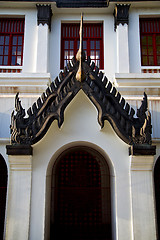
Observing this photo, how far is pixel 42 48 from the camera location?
12.0 m

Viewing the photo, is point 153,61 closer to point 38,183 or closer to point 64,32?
point 64,32

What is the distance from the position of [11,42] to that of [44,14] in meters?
2.11

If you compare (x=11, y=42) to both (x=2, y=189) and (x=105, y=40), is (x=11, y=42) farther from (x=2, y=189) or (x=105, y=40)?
(x=2, y=189)

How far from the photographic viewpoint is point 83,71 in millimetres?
7680

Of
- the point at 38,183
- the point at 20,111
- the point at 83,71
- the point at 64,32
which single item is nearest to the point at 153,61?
the point at 64,32

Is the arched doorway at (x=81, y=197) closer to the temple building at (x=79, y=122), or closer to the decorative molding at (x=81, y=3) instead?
the temple building at (x=79, y=122)

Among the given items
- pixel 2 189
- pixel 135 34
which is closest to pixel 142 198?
pixel 2 189

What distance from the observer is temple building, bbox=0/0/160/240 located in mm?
7352

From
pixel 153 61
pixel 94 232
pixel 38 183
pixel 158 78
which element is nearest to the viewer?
pixel 38 183

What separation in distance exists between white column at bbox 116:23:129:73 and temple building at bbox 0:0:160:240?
0.05m

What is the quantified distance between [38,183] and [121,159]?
2.56 m

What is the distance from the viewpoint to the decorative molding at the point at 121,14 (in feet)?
40.1

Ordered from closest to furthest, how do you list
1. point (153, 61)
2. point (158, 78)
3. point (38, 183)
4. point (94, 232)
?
point (38, 183) < point (94, 232) < point (158, 78) < point (153, 61)

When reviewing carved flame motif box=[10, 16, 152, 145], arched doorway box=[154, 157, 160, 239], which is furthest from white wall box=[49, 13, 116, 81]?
arched doorway box=[154, 157, 160, 239]
